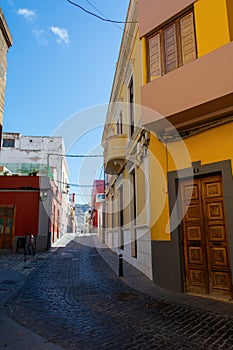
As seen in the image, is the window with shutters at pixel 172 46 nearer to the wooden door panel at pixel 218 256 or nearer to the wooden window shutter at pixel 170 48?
the wooden window shutter at pixel 170 48

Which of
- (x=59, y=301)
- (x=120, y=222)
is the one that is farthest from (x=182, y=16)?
(x=120, y=222)

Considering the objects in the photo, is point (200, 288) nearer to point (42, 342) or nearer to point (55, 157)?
point (42, 342)

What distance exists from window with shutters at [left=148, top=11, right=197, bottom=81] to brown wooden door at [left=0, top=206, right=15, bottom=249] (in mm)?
12201

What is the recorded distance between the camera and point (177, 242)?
637 centimetres

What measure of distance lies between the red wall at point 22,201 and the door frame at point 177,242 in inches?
420

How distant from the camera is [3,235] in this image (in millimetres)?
15609

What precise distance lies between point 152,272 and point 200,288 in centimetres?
148

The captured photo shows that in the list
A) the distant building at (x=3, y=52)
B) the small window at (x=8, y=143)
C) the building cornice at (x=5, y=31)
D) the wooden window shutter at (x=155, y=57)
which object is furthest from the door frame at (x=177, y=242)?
the small window at (x=8, y=143)

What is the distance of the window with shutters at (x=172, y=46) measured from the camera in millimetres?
6387

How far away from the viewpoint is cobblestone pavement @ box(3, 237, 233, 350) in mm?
3580

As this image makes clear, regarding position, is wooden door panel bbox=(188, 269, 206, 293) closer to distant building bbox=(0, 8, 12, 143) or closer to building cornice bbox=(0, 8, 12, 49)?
distant building bbox=(0, 8, 12, 143)

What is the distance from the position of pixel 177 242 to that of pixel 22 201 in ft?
39.2

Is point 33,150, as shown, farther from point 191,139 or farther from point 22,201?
point 191,139

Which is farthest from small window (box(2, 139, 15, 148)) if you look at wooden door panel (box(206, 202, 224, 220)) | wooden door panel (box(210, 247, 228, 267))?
wooden door panel (box(210, 247, 228, 267))
